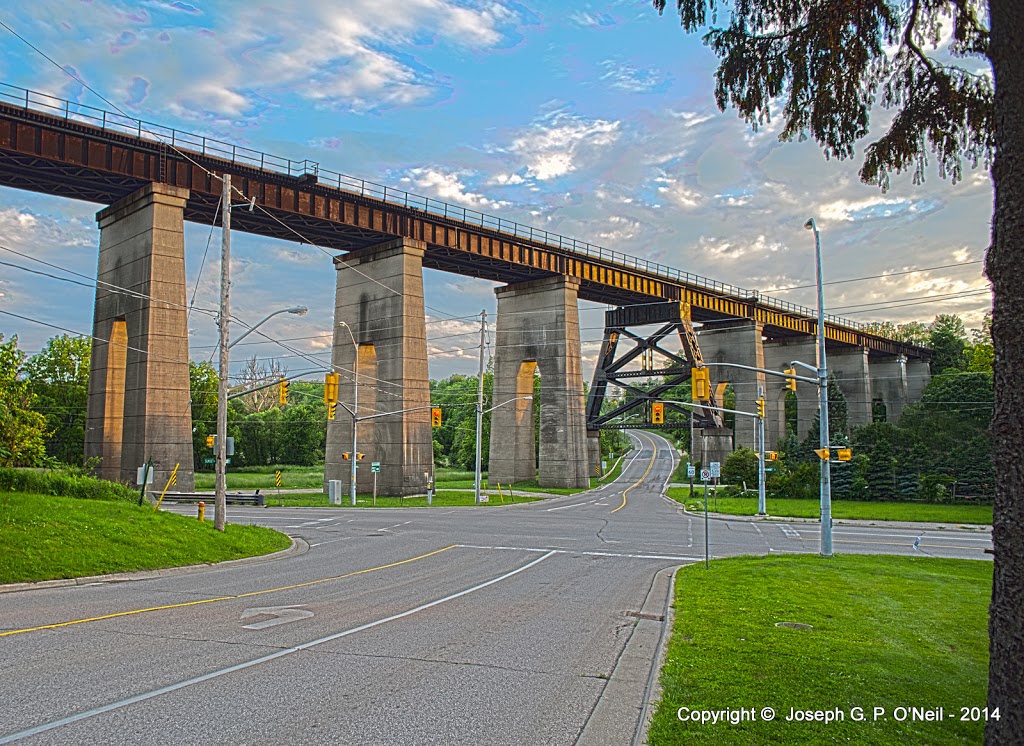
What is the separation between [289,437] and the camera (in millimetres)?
109875

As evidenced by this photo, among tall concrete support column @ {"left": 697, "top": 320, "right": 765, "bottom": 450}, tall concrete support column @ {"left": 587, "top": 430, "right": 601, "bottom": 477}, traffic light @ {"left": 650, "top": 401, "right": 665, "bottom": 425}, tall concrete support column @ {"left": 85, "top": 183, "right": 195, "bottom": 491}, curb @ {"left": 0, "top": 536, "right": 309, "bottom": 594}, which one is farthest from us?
tall concrete support column @ {"left": 697, "top": 320, "right": 765, "bottom": 450}

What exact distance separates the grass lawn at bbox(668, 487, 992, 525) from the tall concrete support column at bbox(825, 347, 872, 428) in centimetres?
5618

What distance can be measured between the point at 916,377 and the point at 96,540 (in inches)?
5057

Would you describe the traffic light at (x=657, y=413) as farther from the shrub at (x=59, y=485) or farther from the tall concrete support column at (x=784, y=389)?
the tall concrete support column at (x=784, y=389)

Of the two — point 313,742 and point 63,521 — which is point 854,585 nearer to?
point 313,742

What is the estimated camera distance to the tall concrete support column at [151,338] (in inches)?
1467

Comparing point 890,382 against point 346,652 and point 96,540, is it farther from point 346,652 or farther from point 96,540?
point 346,652

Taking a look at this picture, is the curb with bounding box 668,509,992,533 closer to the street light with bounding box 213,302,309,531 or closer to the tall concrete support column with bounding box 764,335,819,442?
the street light with bounding box 213,302,309,531

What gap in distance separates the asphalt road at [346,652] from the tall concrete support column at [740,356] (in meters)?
64.9

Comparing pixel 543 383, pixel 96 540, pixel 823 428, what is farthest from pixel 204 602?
pixel 543 383

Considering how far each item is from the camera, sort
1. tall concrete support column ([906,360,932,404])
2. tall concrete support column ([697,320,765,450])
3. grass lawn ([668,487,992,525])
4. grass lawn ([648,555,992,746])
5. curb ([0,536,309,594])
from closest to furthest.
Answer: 1. grass lawn ([648,555,992,746])
2. curb ([0,536,309,594])
3. grass lawn ([668,487,992,525])
4. tall concrete support column ([697,320,765,450])
5. tall concrete support column ([906,360,932,404])

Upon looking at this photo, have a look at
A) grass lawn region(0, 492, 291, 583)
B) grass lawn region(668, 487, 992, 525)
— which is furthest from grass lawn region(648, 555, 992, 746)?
grass lawn region(668, 487, 992, 525)

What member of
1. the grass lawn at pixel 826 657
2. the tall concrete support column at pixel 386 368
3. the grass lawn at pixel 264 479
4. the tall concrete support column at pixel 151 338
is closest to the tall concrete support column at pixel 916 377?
the grass lawn at pixel 264 479

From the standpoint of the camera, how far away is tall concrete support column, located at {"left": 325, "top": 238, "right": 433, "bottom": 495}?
48.8m
